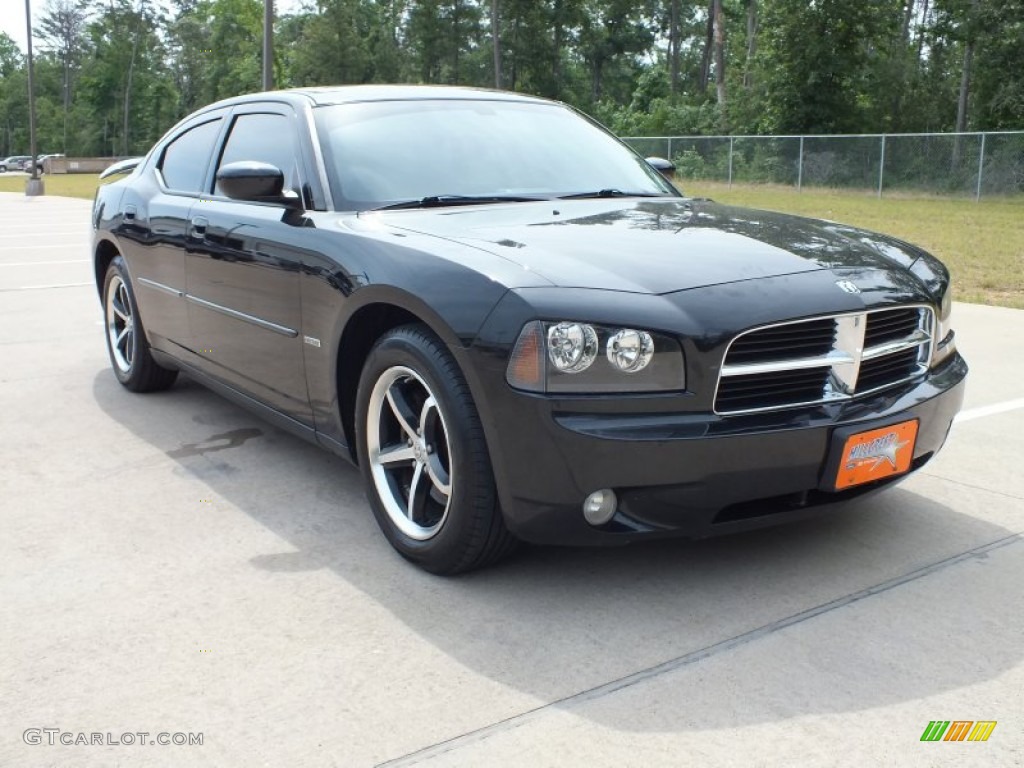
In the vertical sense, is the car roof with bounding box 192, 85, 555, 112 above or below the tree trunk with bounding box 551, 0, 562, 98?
below

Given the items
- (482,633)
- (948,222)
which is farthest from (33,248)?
(948,222)

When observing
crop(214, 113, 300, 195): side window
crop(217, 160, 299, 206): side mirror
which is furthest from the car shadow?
crop(214, 113, 300, 195): side window

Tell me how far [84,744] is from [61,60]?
107916 mm

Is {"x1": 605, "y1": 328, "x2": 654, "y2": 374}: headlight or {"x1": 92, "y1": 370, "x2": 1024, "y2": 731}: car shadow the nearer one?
{"x1": 92, "y1": 370, "x2": 1024, "y2": 731}: car shadow

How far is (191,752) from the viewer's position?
244 cm

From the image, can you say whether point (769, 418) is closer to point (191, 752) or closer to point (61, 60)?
point (191, 752)

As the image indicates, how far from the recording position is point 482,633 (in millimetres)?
3014

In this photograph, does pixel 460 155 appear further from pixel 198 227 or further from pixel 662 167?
pixel 662 167

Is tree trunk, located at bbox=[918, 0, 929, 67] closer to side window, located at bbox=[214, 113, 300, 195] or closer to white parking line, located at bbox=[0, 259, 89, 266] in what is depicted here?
white parking line, located at bbox=[0, 259, 89, 266]

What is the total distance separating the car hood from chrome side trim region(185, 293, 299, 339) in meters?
0.55

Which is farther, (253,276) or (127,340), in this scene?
(127,340)

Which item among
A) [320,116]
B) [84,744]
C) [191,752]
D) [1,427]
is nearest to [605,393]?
[191,752]

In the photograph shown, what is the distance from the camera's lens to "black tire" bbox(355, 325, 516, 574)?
122 inches

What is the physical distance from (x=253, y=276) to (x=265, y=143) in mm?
692
